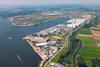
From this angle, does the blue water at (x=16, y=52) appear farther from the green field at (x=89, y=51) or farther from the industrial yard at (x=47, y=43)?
the green field at (x=89, y=51)

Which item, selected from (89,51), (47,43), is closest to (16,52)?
(47,43)

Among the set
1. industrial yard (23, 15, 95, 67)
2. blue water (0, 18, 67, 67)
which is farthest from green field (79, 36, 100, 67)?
blue water (0, 18, 67, 67)

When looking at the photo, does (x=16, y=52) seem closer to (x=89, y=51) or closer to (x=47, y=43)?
(x=47, y=43)

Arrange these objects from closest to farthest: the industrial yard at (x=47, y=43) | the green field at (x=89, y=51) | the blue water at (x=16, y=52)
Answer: the blue water at (x=16, y=52), the green field at (x=89, y=51), the industrial yard at (x=47, y=43)

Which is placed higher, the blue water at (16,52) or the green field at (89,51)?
the blue water at (16,52)

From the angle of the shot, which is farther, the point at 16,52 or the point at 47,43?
the point at 47,43

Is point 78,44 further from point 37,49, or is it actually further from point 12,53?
point 12,53

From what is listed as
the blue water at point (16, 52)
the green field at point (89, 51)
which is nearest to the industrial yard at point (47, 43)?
the blue water at point (16, 52)

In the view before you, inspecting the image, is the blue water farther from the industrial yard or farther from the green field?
the green field
